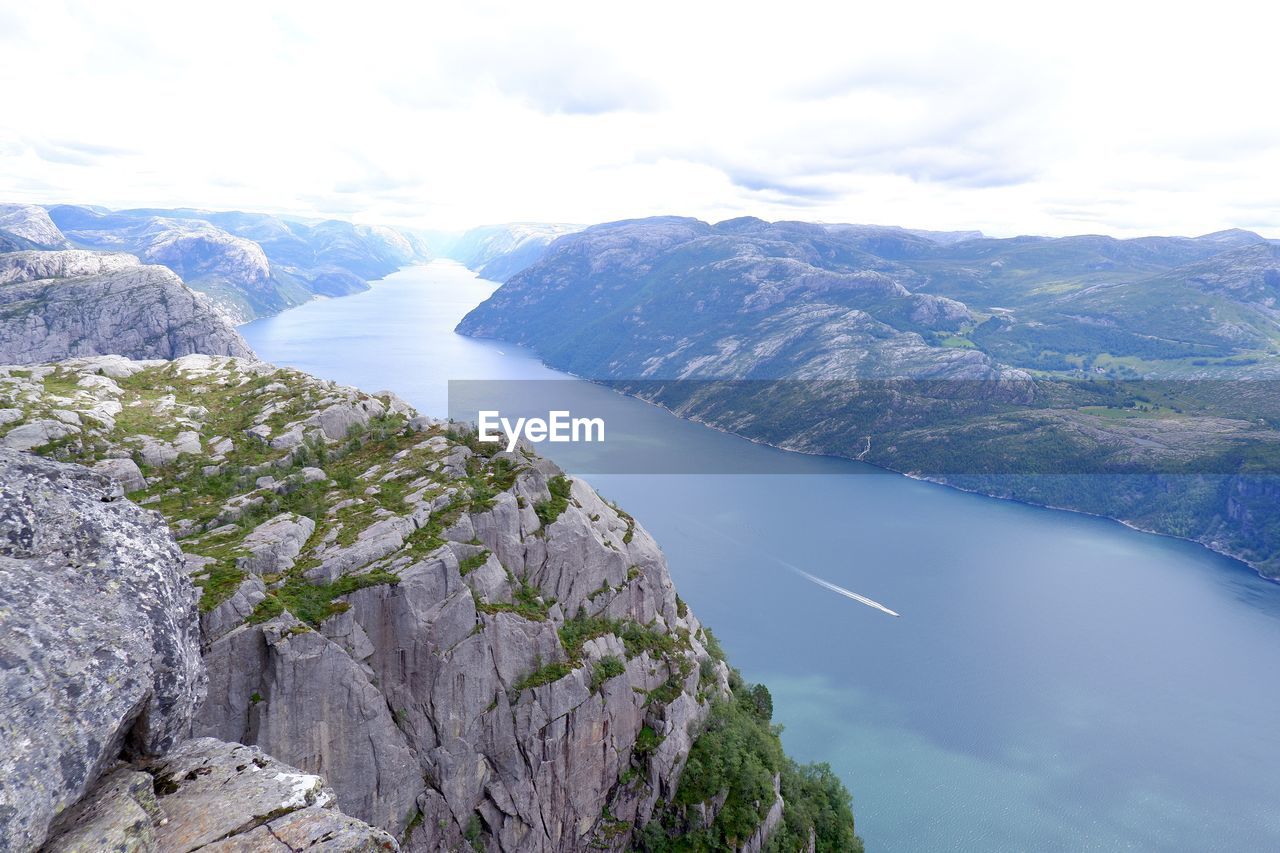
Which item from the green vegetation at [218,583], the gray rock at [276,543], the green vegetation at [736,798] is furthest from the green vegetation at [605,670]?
the green vegetation at [218,583]

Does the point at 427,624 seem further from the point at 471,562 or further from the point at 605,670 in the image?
the point at 605,670

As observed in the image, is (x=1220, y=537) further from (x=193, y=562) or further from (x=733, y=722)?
(x=193, y=562)

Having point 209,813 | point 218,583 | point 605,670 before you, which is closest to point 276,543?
point 218,583

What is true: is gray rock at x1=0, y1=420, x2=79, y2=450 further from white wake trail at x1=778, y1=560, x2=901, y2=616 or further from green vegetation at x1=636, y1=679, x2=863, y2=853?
white wake trail at x1=778, y1=560, x2=901, y2=616

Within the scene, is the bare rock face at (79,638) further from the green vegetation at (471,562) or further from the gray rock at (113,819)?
the green vegetation at (471,562)

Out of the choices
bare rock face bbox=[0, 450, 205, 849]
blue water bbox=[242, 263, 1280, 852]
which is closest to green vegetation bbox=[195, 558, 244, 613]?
bare rock face bbox=[0, 450, 205, 849]
